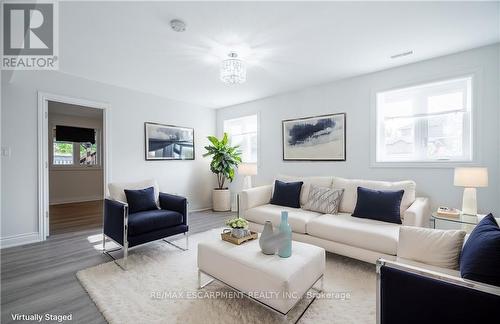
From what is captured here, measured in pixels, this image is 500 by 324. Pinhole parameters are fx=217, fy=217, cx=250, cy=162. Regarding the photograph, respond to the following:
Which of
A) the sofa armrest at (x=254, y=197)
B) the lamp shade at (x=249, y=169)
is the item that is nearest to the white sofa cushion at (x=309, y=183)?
the sofa armrest at (x=254, y=197)

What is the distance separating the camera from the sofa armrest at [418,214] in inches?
87.5

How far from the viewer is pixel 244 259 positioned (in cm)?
171

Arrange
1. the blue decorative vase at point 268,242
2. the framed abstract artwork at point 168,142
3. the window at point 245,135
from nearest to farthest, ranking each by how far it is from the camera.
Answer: the blue decorative vase at point 268,242
the framed abstract artwork at point 168,142
the window at point 245,135

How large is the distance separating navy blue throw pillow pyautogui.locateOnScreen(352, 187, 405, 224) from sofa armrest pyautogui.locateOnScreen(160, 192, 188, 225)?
2.30 metres

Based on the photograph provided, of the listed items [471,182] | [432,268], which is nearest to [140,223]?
[432,268]

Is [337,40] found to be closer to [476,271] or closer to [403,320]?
[476,271]

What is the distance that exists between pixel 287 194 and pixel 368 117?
176 cm

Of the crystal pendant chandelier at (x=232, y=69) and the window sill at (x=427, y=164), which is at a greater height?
the crystal pendant chandelier at (x=232, y=69)

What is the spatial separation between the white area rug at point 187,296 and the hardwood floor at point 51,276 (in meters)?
0.11

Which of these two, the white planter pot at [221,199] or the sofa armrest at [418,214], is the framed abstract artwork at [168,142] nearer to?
the white planter pot at [221,199]

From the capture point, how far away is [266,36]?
2373mm

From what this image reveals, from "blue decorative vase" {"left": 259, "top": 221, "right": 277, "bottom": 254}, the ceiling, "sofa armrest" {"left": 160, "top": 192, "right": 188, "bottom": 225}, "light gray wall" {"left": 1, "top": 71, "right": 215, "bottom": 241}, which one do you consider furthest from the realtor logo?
"blue decorative vase" {"left": 259, "top": 221, "right": 277, "bottom": 254}

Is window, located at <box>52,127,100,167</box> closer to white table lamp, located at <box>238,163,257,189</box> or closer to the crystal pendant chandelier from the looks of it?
white table lamp, located at <box>238,163,257,189</box>

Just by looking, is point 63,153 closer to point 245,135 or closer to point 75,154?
point 75,154
